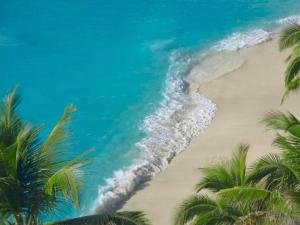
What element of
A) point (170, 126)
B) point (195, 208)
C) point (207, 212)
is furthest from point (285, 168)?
point (170, 126)

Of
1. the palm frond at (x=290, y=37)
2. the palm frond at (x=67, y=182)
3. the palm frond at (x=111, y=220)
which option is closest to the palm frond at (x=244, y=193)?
the palm frond at (x=111, y=220)

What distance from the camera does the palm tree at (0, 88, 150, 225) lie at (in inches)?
327

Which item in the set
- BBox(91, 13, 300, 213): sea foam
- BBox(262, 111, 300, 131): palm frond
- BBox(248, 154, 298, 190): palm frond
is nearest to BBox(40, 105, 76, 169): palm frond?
BBox(248, 154, 298, 190): palm frond

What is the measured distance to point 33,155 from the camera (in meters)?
8.85

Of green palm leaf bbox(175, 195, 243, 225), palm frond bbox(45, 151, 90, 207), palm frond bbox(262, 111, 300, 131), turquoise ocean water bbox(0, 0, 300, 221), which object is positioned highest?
turquoise ocean water bbox(0, 0, 300, 221)

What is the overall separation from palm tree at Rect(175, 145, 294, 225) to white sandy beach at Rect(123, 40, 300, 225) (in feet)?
16.9

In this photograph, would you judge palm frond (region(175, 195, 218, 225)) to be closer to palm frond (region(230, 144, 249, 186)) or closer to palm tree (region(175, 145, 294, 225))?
palm tree (region(175, 145, 294, 225))

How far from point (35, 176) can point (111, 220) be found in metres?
1.21

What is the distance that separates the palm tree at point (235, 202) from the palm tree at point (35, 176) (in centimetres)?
94

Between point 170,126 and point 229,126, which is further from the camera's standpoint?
point 170,126

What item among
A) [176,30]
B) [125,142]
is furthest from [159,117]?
[176,30]

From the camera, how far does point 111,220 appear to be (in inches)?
346

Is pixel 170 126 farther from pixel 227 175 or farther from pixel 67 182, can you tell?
pixel 67 182

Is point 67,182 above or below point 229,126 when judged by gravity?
below
